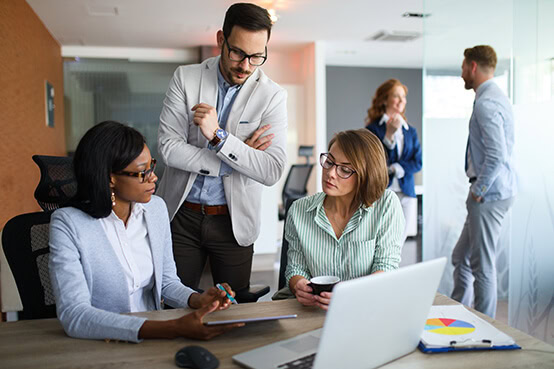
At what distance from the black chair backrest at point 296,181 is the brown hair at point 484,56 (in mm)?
3309

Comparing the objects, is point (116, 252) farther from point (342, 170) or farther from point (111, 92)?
point (111, 92)

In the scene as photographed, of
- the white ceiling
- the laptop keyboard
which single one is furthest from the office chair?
the laptop keyboard

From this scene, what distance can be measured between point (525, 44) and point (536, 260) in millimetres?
1253

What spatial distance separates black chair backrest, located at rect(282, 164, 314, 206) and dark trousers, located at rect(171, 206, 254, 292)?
4174 mm

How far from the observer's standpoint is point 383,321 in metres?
0.99

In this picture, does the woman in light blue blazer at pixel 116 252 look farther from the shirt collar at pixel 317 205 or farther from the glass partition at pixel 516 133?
the glass partition at pixel 516 133

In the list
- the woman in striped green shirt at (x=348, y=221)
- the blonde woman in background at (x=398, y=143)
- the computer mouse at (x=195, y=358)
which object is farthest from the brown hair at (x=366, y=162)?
the blonde woman in background at (x=398, y=143)

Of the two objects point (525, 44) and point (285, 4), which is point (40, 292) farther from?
point (285, 4)

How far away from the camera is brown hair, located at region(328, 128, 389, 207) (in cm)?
175

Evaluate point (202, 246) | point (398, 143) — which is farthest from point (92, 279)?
point (398, 143)

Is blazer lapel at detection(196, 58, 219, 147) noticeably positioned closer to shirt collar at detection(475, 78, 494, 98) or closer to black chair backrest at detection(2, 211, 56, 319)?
black chair backrest at detection(2, 211, 56, 319)

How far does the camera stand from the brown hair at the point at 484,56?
3.11 meters

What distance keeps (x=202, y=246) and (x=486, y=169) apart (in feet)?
5.84

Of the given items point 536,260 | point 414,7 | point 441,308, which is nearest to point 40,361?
point 441,308
